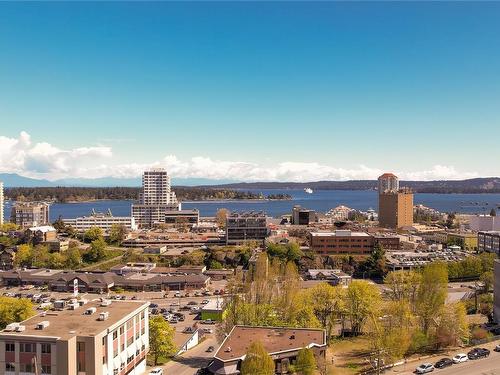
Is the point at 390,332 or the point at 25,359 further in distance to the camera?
the point at 390,332

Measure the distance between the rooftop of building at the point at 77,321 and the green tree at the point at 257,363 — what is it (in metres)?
4.02

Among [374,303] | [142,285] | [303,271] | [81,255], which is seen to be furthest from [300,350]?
[81,255]

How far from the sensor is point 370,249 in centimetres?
4038

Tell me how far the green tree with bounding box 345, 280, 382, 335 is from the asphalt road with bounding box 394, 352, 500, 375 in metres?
3.69

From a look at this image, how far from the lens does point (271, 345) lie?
15.6 m

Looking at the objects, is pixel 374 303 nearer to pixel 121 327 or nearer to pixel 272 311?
pixel 272 311

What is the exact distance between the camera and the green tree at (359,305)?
790 inches

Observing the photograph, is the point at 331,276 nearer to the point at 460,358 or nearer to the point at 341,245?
the point at 341,245

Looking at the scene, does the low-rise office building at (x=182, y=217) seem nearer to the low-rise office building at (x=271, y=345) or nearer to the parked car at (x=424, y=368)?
the low-rise office building at (x=271, y=345)

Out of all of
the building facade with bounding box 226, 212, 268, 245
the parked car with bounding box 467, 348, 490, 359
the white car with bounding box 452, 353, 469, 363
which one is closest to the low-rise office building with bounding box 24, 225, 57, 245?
the building facade with bounding box 226, 212, 268, 245

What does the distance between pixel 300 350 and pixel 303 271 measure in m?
21.6

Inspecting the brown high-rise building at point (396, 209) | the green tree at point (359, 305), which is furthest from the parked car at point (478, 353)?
the brown high-rise building at point (396, 209)

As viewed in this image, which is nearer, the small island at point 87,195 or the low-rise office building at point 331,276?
the low-rise office building at point 331,276

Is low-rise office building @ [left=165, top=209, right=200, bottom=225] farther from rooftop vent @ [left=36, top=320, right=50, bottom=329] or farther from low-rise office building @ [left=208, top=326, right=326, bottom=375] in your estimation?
rooftop vent @ [left=36, top=320, right=50, bottom=329]
